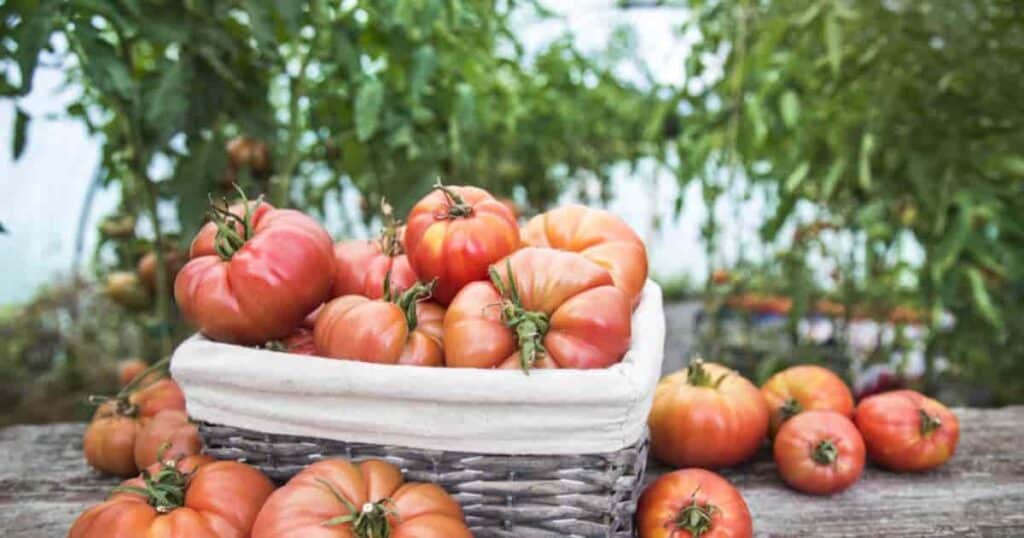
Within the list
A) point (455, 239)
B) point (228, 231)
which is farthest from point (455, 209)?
point (228, 231)

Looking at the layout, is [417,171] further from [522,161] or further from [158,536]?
[522,161]

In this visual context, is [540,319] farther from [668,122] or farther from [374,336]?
[668,122]

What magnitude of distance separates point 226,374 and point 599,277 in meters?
0.40

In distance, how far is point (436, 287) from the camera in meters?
1.00

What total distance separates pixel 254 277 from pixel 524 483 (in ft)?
1.16

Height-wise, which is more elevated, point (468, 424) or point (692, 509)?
point (468, 424)

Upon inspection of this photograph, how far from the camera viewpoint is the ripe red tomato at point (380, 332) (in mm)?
917

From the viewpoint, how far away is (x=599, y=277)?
93 centimetres

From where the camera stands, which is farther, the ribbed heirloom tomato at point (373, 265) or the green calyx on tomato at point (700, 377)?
the green calyx on tomato at point (700, 377)

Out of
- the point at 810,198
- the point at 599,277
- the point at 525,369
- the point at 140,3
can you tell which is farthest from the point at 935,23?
the point at 140,3

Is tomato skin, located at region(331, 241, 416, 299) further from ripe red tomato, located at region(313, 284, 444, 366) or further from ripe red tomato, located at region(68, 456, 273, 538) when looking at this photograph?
ripe red tomato, located at region(68, 456, 273, 538)

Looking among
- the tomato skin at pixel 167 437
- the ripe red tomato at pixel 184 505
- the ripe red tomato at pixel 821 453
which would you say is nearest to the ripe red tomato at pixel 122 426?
the tomato skin at pixel 167 437

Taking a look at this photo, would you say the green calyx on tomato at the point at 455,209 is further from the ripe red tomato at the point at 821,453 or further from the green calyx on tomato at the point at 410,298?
the ripe red tomato at the point at 821,453

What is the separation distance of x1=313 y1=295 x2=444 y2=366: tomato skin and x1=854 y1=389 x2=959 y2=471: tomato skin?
68 cm
